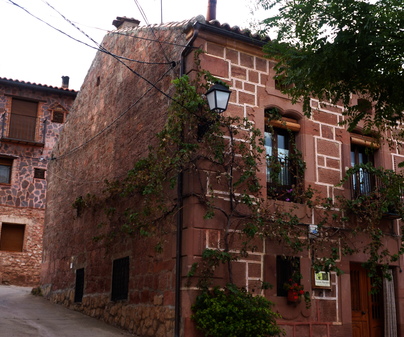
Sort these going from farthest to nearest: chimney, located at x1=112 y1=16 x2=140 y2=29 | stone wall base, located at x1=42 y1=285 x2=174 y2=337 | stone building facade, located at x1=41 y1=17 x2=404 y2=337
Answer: chimney, located at x1=112 y1=16 x2=140 y2=29 → stone building facade, located at x1=41 y1=17 x2=404 y2=337 → stone wall base, located at x1=42 y1=285 x2=174 y2=337

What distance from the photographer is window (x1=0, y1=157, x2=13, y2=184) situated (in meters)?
23.3

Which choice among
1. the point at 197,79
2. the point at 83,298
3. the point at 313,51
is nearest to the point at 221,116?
the point at 197,79

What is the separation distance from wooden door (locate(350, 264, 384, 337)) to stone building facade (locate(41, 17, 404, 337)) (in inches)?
1.7

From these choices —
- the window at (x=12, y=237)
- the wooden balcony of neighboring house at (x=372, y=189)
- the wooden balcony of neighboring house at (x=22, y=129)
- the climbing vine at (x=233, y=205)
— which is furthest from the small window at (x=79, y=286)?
the wooden balcony of neighboring house at (x=22, y=129)

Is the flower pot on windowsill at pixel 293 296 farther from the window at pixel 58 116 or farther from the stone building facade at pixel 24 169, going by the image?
the window at pixel 58 116

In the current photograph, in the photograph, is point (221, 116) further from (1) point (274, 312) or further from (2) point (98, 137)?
(2) point (98, 137)

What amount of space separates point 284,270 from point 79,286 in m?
5.64

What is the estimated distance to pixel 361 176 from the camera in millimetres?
11531

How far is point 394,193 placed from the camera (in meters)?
10.1

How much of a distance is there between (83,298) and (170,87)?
545cm

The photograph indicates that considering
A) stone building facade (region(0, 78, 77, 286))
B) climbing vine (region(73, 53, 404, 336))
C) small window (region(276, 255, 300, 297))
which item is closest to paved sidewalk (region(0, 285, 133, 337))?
climbing vine (region(73, 53, 404, 336))

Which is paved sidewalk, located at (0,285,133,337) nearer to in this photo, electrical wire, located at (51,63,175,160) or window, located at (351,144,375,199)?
electrical wire, located at (51,63,175,160)

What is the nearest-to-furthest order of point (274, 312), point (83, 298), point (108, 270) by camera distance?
1. point (274, 312)
2. point (108, 270)
3. point (83, 298)

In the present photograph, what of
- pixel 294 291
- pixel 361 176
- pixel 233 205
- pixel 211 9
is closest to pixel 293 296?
pixel 294 291
